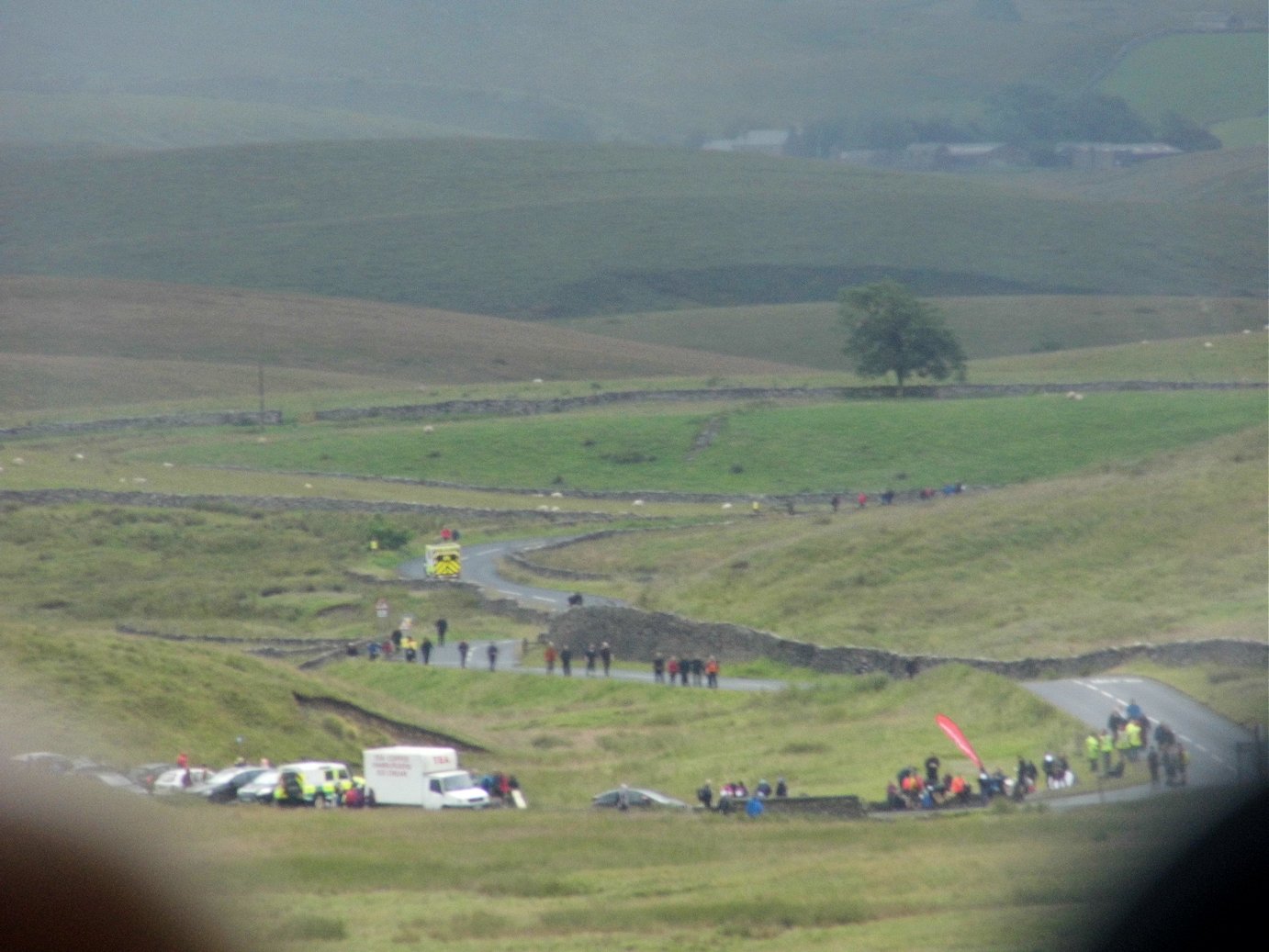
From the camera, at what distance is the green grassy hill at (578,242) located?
6777 inches

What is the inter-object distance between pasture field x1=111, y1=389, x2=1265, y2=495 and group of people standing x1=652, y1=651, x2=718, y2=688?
36.1 metres

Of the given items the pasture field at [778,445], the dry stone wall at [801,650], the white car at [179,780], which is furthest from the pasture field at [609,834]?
the pasture field at [778,445]

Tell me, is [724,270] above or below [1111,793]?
above

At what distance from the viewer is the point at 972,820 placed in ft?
85.5

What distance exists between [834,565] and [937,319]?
2106 inches

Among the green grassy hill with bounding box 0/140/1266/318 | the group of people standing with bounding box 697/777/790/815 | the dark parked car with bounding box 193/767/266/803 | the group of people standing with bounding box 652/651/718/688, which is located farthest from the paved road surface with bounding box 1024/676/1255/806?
the green grassy hill with bounding box 0/140/1266/318

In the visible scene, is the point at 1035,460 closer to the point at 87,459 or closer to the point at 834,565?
the point at 834,565

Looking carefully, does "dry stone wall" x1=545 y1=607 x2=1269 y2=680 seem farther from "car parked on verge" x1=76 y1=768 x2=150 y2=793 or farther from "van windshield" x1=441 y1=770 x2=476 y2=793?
"car parked on verge" x1=76 y1=768 x2=150 y2=793

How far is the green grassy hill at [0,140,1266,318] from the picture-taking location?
172 m

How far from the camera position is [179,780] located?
28984 millimetres

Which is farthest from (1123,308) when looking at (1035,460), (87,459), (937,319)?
(87,459)

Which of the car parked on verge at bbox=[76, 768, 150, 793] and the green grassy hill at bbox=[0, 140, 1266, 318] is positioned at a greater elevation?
the green grassy hill at bbox=[0, 140, 1266, 318]

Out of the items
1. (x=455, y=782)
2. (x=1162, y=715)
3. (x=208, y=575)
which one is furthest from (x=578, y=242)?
(x=455, y=782)

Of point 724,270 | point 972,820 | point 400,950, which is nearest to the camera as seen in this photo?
point 400,950
